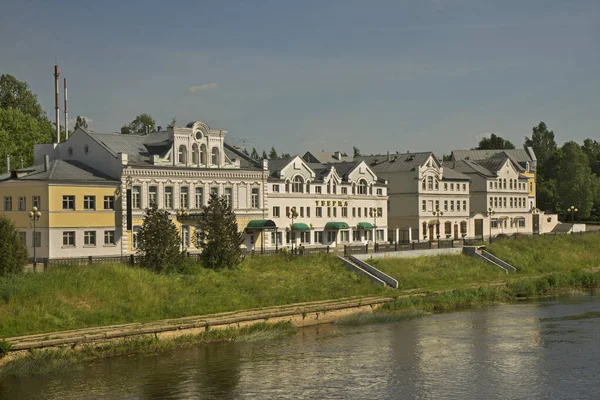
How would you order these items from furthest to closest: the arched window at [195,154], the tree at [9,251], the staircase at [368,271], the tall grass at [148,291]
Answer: the arched window at [195,154] < the staircase at [368,271] < the tree at [9,251] < the tall grass at [148,291]

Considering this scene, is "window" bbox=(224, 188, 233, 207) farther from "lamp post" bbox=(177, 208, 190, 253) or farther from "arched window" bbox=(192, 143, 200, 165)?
"lamp post" bbox=(177, 208, 190, 253)

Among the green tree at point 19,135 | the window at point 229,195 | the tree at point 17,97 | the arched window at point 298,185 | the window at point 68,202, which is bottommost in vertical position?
the window at point 68,202

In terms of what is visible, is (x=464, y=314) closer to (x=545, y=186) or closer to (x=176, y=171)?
(x=176, y=171)

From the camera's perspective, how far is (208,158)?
61.4 meters

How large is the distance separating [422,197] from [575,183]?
39.5 m

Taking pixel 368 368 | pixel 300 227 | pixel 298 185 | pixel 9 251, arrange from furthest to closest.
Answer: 1. pixel 298 185
2. pixel 300 227
3. pixel 9 251
4. pixel 368 368

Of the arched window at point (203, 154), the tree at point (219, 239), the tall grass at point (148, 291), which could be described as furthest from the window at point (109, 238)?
the tall grass at point (148, 291)

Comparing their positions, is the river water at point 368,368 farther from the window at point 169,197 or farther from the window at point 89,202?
the window at point 89,202

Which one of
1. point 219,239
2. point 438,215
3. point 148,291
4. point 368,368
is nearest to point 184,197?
point 219,239

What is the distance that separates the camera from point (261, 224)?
63.4 meters

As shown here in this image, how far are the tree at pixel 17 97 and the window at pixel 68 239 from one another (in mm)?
43056

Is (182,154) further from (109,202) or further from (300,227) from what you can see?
(300,227)

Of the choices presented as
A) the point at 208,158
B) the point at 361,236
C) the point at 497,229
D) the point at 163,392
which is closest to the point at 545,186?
the point at 497,229

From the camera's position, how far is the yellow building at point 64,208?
53.4 meters
